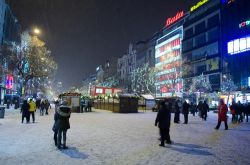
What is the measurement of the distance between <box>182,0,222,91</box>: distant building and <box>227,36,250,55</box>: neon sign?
490cm

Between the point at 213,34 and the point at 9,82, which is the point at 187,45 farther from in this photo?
the point at 9,82

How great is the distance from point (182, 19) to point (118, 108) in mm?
55259

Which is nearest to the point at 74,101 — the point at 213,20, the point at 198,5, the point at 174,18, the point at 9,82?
the point at 9,82

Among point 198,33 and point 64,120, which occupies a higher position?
point 198,33

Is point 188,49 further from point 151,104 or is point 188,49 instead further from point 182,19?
point 151,104

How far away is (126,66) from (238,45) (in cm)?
8299

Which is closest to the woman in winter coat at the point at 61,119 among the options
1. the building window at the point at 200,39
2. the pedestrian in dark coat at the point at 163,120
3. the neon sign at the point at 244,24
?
the pedestrian in dark coat at the point at 163,120

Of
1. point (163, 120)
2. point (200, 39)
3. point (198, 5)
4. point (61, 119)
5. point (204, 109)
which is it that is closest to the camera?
point (61, 119)

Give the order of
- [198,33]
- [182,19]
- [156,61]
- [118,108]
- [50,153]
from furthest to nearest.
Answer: [156,61], [182,19], [198,33], [118,108], [50,153]

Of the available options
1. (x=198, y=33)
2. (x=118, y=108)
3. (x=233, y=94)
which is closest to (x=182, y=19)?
(x=198, y=33)

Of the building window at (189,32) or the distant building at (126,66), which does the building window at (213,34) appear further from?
the distant building at (126,66)

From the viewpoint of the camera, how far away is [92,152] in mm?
10094

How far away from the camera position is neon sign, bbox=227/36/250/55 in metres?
62.8

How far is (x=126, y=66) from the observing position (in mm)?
145125
